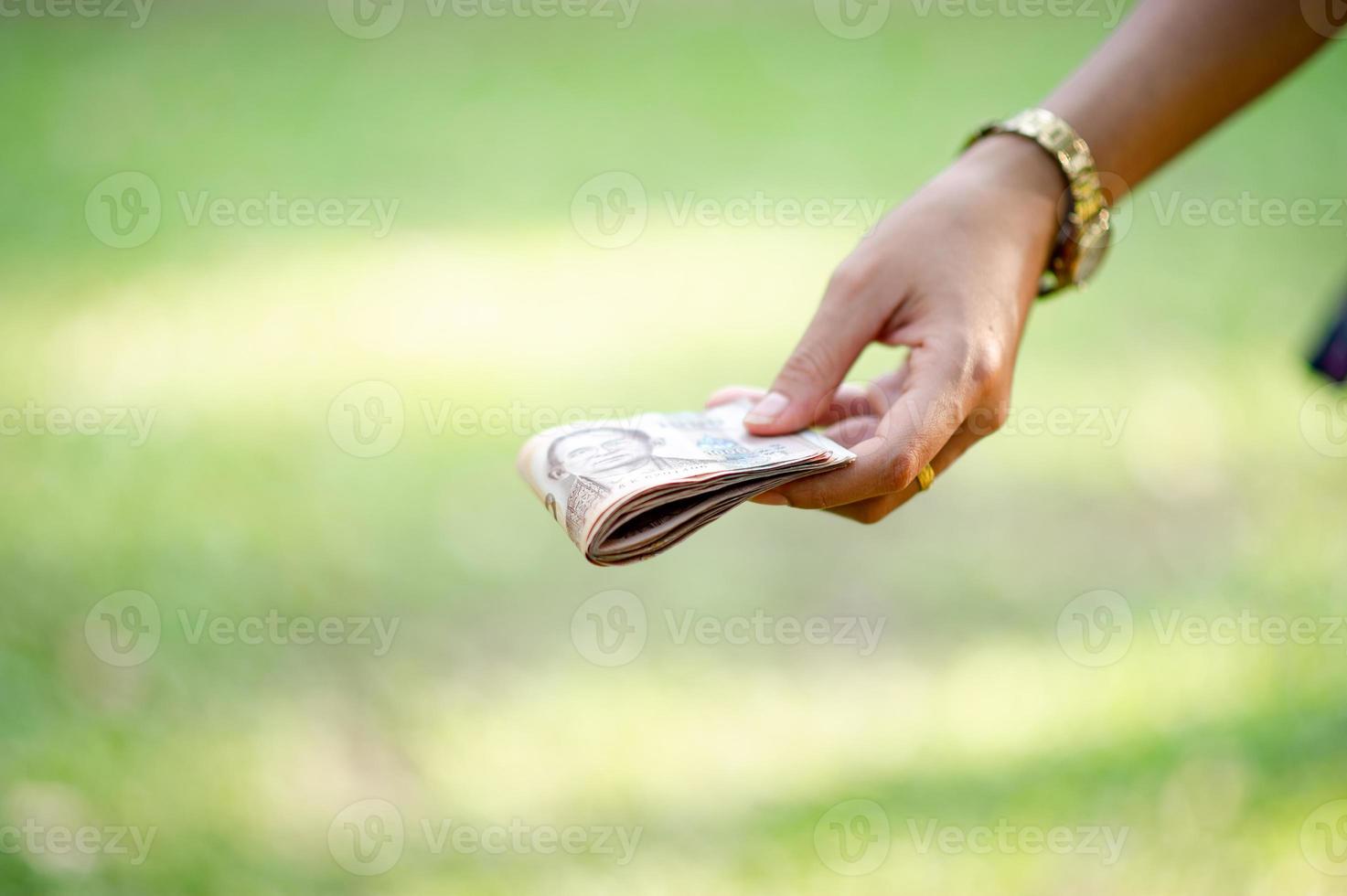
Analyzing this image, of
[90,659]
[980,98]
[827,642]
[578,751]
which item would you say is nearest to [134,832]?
[90,659]

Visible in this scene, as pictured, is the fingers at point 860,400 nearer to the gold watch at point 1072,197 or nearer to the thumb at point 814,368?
the thumb at point 814,368

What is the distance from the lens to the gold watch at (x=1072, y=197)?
1.78 metres

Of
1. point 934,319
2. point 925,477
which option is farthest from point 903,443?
point 934,319

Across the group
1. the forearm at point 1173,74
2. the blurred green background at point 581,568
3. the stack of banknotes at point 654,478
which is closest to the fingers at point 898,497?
the stack of banknotes at point 654,478

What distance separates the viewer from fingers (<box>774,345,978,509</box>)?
1501 millimetres

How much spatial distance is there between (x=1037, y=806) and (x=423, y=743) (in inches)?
52.3

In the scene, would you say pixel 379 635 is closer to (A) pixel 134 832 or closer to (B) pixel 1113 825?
(A) pixel 134 832

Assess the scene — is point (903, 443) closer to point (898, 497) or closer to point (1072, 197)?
point (898, 497)

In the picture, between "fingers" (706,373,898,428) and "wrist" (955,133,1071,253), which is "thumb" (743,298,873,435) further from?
"wrist" (955,133,1071,253)

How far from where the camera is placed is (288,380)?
11.9 feet

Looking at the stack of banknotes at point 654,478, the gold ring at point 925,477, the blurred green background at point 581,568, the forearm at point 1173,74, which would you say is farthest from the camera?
the blurred green background at point 581,568

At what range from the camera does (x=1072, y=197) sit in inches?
71.1

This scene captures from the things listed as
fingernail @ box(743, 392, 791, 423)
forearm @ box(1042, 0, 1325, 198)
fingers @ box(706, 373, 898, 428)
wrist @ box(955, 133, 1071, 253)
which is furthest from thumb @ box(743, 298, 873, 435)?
forearm @ box(1042, 0, 1325, 198)

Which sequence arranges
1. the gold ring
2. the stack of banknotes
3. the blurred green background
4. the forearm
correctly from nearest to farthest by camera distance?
the stack of banknotes
the gold ring
the forearm
the blurred green background
